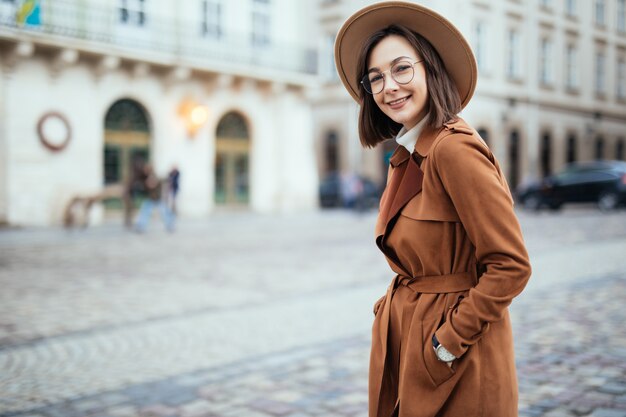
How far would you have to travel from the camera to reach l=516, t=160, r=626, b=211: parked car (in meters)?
22.1

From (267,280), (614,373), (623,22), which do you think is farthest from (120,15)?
(623,22)

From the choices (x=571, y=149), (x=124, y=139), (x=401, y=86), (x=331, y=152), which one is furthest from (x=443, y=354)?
(x=571, y=149)

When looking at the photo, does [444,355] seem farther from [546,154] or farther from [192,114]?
[546,154]

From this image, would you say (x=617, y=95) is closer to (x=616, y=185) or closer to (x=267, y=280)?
(x=616, y=185)

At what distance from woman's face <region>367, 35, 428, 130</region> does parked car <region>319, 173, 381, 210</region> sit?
20252 mm

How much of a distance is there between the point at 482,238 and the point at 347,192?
22085 mm

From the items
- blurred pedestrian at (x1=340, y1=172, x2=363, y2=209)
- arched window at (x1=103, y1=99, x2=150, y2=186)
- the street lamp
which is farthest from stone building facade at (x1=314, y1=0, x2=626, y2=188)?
arched window at (x1=103, y1=99, x2=150, y2=186)

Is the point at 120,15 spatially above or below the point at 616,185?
above

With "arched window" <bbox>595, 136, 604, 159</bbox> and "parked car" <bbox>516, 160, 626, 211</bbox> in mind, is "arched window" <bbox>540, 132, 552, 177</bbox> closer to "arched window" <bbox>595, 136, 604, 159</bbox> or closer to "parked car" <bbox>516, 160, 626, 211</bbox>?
"arched window" <bbox>595, 136, 604, 159</bbox>

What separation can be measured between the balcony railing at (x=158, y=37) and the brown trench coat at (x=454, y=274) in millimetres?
17599

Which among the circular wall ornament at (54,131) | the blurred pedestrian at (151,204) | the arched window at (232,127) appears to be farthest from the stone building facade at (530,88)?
the blurred pedestrian at (151,204)

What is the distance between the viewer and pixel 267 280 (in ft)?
28.9

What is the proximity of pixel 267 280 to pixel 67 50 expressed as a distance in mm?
13055

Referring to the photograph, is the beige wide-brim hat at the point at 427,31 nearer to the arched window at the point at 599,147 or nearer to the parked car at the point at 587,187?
the parked car at the point at 587,187
